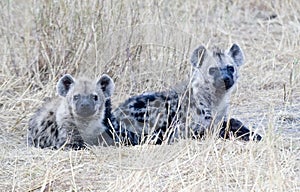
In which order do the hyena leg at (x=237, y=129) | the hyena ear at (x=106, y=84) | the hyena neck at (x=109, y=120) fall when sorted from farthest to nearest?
the hyena ear at (x=106, y=84) → the hyena neck at (x=109, y=120) → the hyena leg at (x=237, y=129)

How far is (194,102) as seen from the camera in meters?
6.89

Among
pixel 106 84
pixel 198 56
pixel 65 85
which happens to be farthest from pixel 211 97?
pixel 65 85

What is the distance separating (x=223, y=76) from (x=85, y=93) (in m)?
1.12

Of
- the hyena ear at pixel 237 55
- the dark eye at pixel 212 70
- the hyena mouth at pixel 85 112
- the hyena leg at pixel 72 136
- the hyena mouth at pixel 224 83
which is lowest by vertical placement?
the hyena leg at pixel 72 136

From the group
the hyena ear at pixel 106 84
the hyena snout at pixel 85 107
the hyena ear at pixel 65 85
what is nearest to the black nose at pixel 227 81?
the hyena ear at pixel 106 84

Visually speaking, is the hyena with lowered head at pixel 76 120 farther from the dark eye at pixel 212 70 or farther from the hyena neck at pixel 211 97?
the dark eye at pixel 212 70

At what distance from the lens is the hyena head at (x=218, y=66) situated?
6.86 m

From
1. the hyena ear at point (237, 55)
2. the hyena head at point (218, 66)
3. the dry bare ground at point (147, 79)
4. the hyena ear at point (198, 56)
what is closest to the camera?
the dry bare ground at point (147, 79)

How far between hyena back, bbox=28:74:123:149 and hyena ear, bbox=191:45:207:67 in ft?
2.61

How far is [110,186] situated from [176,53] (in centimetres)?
317

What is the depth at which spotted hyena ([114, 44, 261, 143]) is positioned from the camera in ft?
22.3

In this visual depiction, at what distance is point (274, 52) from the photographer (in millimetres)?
9195

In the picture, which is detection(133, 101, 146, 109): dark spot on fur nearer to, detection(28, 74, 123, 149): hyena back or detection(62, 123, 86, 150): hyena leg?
detection(28, 74, 123, 149): hyena back

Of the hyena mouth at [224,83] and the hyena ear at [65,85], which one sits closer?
the hyena ear at [65,85]
